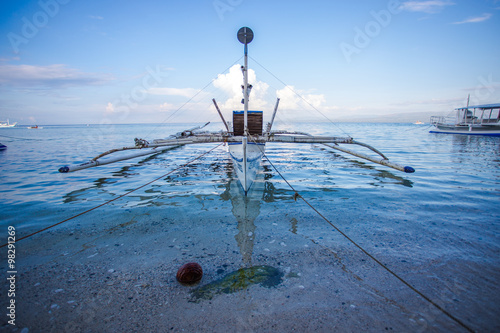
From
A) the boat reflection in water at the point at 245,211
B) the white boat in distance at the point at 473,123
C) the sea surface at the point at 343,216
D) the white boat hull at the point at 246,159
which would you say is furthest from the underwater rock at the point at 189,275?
the white boat in distance at the point at 473,123

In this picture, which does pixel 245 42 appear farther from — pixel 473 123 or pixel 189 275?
pixel 473 123

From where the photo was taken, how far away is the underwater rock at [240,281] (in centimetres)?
368

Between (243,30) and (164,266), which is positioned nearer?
(164,266)

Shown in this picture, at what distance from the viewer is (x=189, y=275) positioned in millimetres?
3881

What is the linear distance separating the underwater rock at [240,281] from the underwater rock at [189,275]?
18 centimetres

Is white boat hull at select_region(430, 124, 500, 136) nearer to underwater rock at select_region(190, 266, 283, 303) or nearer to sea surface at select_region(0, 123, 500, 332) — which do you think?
sea surface at select_region(0, 123, 500, 332)

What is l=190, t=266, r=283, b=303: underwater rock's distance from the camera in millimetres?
3676

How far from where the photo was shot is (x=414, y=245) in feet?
16.7

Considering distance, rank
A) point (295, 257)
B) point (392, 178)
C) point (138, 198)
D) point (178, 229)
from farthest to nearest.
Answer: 1. point (392, 178)
2. point (138, 198)
3. point (178, 229)
4. point (295, 257)

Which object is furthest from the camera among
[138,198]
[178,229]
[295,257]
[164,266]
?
[138,198]

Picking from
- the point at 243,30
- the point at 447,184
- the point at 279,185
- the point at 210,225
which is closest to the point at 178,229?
the point at 210,225

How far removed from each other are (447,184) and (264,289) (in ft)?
34.6

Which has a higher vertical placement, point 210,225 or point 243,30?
point 243,30

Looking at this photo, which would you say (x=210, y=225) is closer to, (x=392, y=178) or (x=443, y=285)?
(x=443, y=285)
